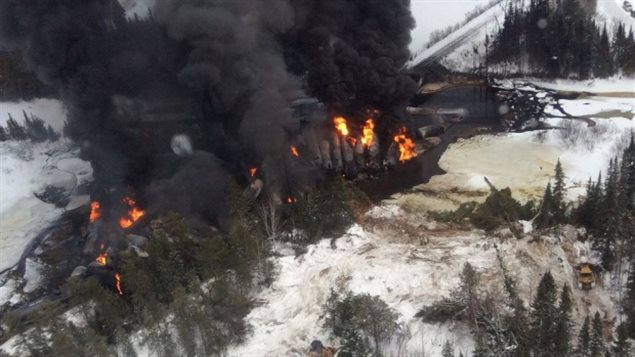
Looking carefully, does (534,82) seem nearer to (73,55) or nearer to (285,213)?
(285,213)

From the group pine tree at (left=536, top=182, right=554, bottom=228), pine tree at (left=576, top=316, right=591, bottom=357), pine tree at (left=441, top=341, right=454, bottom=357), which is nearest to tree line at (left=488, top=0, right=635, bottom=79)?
pine tree at (left=536, top=182, right=554, bottom=228)

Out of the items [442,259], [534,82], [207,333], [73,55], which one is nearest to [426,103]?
[534,82]

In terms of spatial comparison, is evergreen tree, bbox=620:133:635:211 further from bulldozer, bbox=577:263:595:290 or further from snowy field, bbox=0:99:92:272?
snowy field, bbox=0:99:92:272

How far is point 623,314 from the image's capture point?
32.3 meters

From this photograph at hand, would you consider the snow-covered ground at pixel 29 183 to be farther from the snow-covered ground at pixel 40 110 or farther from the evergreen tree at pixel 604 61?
the evergreen tree at pixel 604 61

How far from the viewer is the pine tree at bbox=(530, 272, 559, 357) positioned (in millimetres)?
25328

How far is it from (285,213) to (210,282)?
43.9 ft

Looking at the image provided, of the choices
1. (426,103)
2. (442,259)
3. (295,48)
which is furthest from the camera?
(426,103)

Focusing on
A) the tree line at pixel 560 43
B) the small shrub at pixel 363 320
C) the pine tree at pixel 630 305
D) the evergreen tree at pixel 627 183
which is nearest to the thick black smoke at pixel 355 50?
the evergreen tree at pixel 627 183

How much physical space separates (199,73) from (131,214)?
13.5 meters

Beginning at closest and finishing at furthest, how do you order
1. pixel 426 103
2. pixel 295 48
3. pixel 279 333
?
pixel 279 333 → pixel 295 48 → pixel 426 103

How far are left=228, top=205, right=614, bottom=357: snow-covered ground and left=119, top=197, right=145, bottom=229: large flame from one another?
14.4 meters

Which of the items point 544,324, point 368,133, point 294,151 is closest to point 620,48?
point 368,133

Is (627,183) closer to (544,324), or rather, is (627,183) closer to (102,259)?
(544,324)
